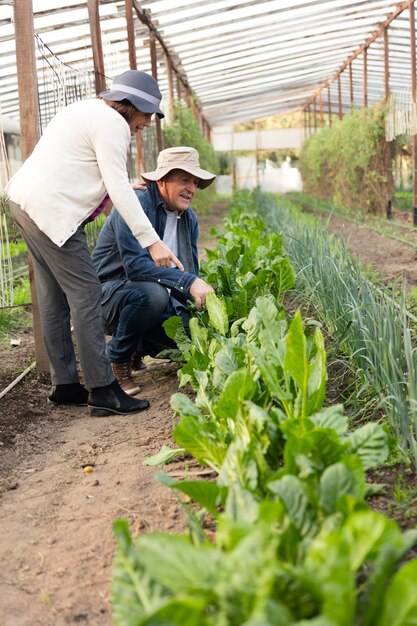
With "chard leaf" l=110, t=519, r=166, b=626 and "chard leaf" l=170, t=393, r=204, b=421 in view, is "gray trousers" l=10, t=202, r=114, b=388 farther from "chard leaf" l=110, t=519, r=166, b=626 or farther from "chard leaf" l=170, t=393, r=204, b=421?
"chard leaf" l=110, t=519, r=166, b=626

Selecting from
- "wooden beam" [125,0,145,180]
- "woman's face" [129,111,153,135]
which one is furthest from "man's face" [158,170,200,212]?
"wooden beam" [125,0,145,180]

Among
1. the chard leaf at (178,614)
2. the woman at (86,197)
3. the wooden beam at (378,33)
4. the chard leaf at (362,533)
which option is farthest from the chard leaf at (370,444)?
the wooden beam at (378,33)

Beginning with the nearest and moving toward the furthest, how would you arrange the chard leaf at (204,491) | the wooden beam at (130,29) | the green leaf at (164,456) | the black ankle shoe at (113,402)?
the chard leaf at (204,491) → the green leaf at (164,456) → the black ankle shoe at (113,402) → the wooden beam at (130,29)

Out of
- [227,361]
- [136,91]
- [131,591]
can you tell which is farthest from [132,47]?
[131,591]

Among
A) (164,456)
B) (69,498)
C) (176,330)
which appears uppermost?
(176,330)

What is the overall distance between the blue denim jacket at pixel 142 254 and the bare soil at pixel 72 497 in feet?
1.66

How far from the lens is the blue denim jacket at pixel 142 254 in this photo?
10.8ft

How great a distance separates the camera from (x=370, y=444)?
1.65 meters

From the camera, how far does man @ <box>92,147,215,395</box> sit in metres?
3.30

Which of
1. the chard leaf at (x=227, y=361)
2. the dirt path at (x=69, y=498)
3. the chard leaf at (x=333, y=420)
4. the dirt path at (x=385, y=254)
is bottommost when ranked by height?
the dirt path at (x=69, y=498)

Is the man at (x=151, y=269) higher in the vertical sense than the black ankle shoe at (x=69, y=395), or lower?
higher

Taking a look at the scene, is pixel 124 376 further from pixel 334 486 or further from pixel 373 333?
pixel 334 486

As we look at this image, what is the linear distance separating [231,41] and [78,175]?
32.8ft

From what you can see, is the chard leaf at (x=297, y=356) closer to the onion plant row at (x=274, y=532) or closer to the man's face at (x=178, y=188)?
the onion plant row at (x=274, y=532)
